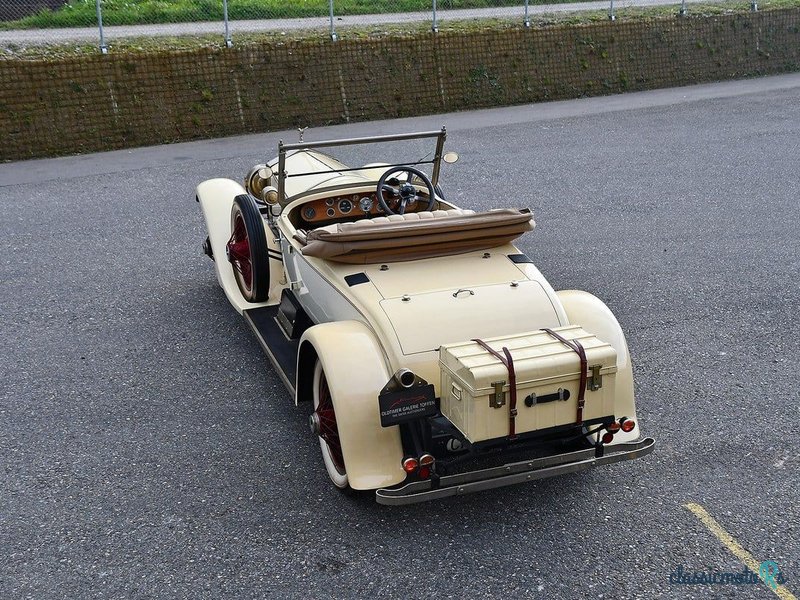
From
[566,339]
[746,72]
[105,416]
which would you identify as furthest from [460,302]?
[746,72]

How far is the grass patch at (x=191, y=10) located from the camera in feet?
47.3

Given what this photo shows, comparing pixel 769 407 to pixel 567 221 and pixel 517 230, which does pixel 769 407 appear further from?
pixel 567 221

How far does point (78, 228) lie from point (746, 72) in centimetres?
1265

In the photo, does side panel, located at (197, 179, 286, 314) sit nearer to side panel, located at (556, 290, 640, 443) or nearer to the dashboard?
the dashboard

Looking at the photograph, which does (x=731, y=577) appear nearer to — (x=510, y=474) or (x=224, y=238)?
(x=510, y=474)

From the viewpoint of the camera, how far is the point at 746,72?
16.2 metres

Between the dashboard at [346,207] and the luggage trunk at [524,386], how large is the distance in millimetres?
2204

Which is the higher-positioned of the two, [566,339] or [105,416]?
[566,339]

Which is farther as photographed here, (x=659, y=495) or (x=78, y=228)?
(x=78, y=228)

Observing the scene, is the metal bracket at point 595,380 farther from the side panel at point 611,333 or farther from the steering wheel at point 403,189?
the steering wheel at point 403,189

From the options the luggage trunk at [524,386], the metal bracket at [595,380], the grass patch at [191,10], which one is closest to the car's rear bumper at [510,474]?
the luggage trunk at [524,386]

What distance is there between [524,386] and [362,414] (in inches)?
33.4

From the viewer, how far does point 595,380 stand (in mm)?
4031

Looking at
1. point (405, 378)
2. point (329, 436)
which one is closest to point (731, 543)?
point (405, 378)
